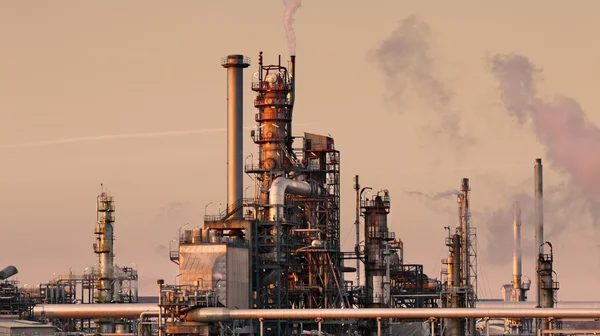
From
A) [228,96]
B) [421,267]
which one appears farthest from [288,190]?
[421,267]

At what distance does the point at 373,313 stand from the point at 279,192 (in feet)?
39.3

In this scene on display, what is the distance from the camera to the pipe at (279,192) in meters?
90.4

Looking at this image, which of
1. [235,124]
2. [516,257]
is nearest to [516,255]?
[516,257]

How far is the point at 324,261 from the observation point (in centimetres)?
9362

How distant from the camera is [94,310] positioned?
9169 cm

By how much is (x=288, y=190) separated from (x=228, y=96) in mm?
12047

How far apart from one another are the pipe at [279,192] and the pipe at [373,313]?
946 cm

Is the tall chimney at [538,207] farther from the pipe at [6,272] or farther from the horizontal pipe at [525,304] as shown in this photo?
the pipe at [6,272]

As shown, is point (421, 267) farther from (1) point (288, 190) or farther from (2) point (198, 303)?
(2) point (198, 303)

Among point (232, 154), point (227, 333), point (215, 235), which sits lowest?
point (227, 333)

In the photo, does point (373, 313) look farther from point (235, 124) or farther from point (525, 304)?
point (525, 304)

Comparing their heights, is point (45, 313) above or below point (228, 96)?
below

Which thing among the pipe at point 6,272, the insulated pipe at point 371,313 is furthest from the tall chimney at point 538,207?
the pipe at point 6,272

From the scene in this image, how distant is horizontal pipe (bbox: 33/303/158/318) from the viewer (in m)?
88.9
